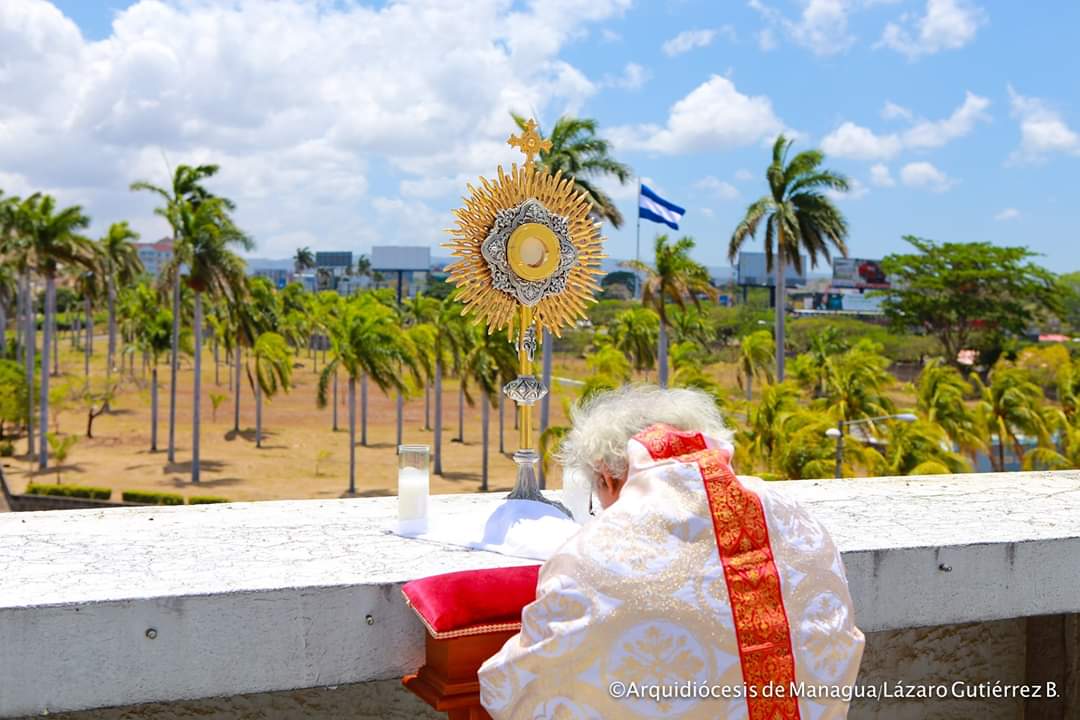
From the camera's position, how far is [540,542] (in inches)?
131

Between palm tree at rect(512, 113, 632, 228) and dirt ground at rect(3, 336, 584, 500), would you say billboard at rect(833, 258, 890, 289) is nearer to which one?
dirt ground at rect(3, 336, 584, 500)

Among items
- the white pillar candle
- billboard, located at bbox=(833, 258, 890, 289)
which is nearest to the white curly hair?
the white pillar candle

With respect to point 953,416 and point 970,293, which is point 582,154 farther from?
point 970,293

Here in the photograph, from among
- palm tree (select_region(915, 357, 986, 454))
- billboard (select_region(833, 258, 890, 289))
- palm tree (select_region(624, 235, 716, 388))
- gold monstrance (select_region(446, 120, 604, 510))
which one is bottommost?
palm tree (select_region(915, 357, 986, 454))

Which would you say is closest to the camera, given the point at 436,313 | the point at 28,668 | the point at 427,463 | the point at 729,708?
the point at 729,708

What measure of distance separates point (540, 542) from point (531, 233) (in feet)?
4.30

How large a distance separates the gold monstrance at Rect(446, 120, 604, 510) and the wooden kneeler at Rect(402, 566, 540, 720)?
4.08 ft

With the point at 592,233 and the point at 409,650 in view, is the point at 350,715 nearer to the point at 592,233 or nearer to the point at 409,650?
the point at 409,650

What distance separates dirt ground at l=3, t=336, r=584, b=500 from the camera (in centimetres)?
3538

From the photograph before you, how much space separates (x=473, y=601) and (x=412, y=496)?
947 millimetres

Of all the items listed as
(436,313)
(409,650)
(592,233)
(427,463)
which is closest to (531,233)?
(592,233)

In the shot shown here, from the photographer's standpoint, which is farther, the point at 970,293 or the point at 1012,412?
the point at 970,293

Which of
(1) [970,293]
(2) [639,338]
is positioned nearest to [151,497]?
(2) [639,338]

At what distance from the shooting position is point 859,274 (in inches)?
6457
